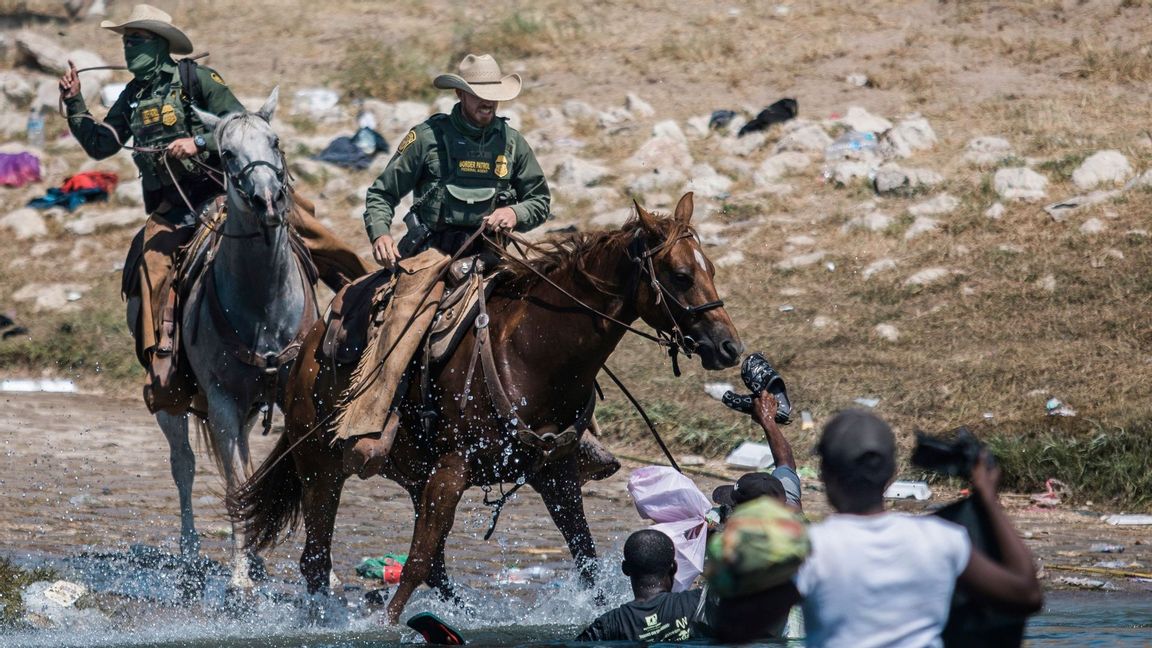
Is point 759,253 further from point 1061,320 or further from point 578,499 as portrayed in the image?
point 578,499

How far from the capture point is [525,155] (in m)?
7.96

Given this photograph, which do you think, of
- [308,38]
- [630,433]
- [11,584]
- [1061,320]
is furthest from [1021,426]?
[308,38]

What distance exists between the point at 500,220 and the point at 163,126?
8.74 ft

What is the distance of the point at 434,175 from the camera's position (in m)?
7.82

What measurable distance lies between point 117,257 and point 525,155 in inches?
346

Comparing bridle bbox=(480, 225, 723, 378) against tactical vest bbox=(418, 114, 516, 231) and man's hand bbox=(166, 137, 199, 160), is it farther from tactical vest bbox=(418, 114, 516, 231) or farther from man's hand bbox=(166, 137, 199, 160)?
man's hand bbox=(166, 137, 199, 160)

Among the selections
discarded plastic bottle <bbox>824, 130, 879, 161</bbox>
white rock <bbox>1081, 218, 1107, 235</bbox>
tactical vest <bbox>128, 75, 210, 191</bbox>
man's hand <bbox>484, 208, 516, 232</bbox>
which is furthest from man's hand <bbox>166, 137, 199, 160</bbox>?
discarded plastic bottle <bbox>824, 130, 879, 161</bbox>

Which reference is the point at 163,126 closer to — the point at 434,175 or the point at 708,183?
the point at 434,175

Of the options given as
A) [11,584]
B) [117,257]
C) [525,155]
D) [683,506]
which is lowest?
[117,257]

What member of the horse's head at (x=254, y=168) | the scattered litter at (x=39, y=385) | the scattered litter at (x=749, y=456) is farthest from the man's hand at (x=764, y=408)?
the scattered litter at (x=39, y=385)

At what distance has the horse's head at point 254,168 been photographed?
7883mm

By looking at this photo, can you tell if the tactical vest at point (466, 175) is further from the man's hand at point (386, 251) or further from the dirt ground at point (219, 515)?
the dirt ground at point (219, 515)

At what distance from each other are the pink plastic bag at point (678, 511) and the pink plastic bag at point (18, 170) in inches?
486

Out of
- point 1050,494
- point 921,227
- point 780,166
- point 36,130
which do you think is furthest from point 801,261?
point 36,130
